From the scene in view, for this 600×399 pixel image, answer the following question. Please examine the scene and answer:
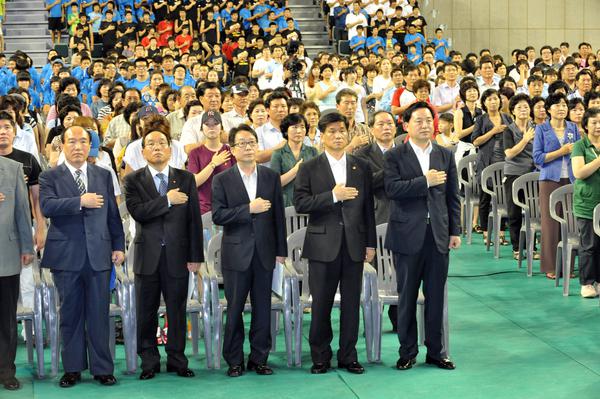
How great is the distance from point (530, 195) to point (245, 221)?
14.1ft

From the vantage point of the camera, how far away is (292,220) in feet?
28.1

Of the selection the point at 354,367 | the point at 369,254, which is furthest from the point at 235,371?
the point at 369,254

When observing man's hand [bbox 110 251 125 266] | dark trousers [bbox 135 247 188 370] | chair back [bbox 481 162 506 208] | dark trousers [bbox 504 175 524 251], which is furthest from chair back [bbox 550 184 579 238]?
man's hand [bbox 110 251 125 266]

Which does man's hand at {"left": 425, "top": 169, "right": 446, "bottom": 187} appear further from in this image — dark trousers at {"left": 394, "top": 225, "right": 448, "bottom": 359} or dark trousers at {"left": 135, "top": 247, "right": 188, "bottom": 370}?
dark trousers at {"left": 135, "top": 247, "right": 188, "bottom": 370}

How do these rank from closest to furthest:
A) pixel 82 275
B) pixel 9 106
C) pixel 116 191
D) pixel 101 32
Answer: pixel 82 275 → pixel 116 191 → pixel 9 106 → pixel 101 32

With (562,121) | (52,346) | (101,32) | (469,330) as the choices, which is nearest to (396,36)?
(101,32)

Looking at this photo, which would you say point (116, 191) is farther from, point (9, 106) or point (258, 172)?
point (9, 106)

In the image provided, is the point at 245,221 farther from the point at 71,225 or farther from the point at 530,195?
the point at 530,195

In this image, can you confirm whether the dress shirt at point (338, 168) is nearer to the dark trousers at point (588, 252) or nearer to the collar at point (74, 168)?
the collar at point (74, 168)

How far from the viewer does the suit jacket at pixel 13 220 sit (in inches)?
263

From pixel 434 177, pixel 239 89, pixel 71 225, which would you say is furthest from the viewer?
pixel 239 89

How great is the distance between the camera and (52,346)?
7.05 m

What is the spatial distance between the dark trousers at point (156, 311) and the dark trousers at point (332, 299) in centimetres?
88

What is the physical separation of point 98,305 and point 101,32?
1517 centimetres
